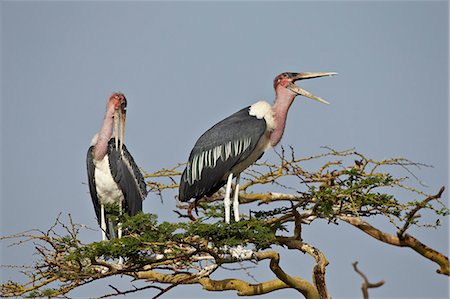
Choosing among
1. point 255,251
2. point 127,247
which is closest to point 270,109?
point 255,251

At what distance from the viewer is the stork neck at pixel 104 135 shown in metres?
8.79

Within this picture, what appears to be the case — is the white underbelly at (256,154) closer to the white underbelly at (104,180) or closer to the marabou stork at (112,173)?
the marabou stork at (112,173)

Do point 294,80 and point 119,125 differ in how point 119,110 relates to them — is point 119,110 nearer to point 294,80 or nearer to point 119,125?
point 119,125

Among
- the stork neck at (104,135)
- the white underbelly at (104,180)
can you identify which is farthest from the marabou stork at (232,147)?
the stork neck at (104,135)

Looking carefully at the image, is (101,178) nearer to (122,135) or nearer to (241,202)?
(122,135)

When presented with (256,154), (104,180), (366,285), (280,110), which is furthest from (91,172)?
(366,285)

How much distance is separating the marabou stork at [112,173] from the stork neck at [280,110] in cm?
165

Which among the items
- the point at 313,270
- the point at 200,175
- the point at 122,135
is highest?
the point at 122,135

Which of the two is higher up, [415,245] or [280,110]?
[280,110]

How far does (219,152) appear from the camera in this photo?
323 inches

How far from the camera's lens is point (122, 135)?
8.85 m

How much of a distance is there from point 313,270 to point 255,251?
1.98 ft

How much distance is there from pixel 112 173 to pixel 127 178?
175mm

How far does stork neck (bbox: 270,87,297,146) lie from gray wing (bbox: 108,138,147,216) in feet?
5.33
